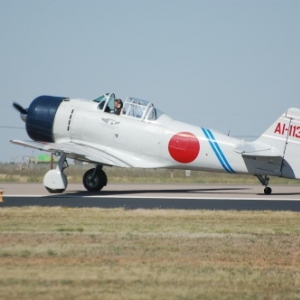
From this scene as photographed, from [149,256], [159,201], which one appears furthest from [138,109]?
[149,256]

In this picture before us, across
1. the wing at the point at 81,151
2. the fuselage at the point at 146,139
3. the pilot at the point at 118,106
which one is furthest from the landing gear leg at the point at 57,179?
the pilot at the point at 118,106

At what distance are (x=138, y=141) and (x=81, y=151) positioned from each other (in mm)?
1843

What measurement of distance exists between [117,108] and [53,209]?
7411 mm

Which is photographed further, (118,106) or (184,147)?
(118,106)

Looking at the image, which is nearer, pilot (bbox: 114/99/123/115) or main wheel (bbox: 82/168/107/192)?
pilot (bbox: 114/99/123/115)

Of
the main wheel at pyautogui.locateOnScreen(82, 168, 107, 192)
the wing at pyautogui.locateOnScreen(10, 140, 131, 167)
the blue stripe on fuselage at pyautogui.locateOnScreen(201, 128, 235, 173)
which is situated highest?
the blue stripe on fuselage at pyautogui.locateOnScreen(201, 128, 235, 173)

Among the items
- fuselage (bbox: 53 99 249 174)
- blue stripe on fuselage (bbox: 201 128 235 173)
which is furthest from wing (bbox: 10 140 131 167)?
blue stripe on fuselage (bbox: 201 128 235 173)

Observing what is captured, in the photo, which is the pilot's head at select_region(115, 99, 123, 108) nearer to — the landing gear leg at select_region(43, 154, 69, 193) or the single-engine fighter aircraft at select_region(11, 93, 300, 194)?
the single-engine fighter aircraft at select_region(11, 93, 300, 194)

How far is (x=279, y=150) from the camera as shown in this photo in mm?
22609

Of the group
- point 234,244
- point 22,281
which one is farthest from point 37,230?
point 22,281

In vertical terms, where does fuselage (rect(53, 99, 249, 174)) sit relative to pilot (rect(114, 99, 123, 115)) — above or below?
below

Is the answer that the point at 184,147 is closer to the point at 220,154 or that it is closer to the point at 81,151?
the point at 220,154

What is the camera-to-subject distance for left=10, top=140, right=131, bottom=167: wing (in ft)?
76.5

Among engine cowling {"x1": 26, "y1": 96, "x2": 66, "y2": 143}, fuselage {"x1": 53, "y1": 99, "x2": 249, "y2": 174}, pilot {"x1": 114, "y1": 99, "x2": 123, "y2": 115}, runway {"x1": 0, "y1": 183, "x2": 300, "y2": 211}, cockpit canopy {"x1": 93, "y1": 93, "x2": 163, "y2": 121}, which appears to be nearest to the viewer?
runway {"x1": 0, "y1": 183, "x2": 300, "y2": 211}
